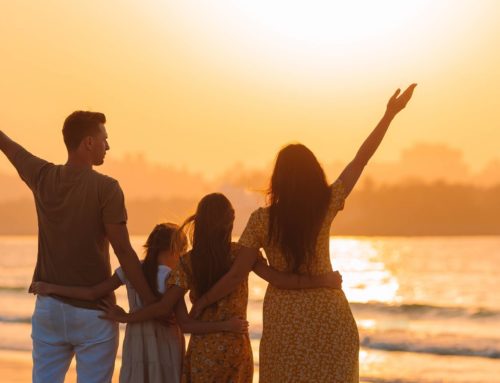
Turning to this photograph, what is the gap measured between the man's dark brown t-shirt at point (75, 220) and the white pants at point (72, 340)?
→ 0.07 meters

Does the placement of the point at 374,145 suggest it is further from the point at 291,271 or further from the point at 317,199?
the point at 291,271

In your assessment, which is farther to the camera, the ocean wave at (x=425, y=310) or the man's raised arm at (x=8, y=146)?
the ocean wave at (x=425, y=310)

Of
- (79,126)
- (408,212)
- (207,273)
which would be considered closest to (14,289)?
(207,273)

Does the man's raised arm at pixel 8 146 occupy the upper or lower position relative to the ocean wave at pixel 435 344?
lower

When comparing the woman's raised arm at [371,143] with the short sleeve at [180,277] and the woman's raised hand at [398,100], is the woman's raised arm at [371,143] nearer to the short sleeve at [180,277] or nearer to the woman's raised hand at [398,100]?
the woman's raised hand at [398,100]

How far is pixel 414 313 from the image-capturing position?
27203 mm

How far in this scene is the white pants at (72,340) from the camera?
4113 mm

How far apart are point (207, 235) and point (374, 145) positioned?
858 millimetres

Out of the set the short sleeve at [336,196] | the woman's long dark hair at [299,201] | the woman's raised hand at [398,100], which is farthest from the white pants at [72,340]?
the woman's raised hand at [398,100]

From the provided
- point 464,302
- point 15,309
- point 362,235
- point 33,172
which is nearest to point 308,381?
point 33,172

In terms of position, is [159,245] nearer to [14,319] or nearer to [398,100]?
[398,100]

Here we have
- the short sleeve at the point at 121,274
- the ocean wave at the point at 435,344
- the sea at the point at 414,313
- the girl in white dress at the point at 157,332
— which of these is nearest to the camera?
the short sleeve at the point at 121,274

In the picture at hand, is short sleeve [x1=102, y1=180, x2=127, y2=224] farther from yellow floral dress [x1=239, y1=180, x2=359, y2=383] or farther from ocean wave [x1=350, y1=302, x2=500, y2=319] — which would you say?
ocean wave [x1=350, y1=302, x2=500, y2=319]

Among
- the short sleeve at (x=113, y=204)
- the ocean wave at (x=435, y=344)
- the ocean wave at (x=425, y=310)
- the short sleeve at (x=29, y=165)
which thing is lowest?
the short sleeve at (x=113, y=204)
